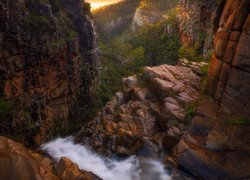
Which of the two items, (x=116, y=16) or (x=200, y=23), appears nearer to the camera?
(x=200, y=23)

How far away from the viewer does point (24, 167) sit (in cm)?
1080

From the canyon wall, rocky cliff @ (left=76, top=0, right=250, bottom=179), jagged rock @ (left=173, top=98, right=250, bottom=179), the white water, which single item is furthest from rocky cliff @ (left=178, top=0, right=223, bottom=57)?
the white water

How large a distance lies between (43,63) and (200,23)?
80.0ft

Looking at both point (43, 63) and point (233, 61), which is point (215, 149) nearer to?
point (233, 61)

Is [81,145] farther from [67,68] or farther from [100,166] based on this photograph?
[67,68]

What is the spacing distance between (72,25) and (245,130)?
106 ft

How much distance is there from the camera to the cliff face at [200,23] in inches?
1529

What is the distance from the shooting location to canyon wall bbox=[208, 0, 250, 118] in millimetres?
16719

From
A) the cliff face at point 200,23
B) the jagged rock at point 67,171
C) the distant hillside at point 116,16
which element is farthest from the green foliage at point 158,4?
the jagged rock at point 67,171

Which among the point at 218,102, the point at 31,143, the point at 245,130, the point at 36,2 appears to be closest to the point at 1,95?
the point at 31,143

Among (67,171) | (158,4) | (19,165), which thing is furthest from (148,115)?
(158,4)

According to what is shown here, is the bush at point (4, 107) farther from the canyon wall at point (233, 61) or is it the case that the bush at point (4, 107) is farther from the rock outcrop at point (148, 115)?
the canyon wall at point (233, 61)

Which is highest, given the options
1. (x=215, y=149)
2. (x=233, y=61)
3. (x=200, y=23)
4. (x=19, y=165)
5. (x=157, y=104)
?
(x=233, y=61)

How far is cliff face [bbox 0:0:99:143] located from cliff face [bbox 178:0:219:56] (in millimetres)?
16627
